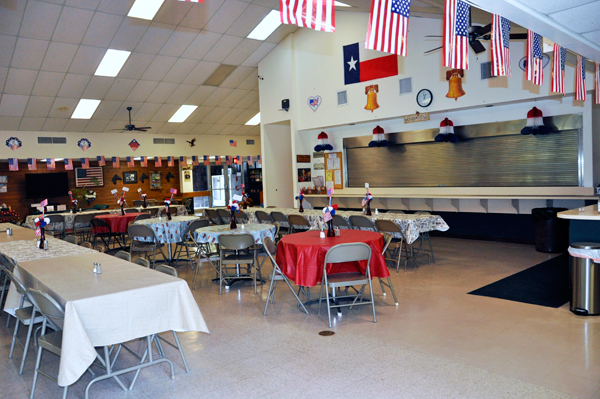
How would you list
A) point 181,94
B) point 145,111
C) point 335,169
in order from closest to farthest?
point 335,169 < point 181,94 < point 145,111

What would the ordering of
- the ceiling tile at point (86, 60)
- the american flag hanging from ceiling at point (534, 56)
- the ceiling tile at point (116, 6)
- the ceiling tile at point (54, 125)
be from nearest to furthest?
the american flag hanging from ceiling at point (534, 56) < the ceiling tile at point (116, 6) < the ceiling tile at point (86, 60) < the ceiling tile at point (54, 125)

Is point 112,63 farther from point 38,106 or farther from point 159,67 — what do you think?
point 38,106

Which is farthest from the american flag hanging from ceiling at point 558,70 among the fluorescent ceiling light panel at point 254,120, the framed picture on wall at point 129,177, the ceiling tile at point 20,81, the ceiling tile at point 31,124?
Answer: the framed picture on wall at point 129,177

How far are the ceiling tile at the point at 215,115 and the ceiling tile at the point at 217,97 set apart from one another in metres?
0.42

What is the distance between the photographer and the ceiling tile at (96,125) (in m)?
13.1

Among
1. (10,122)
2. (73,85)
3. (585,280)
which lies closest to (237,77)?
(73,85)

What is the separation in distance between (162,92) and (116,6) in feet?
12.5

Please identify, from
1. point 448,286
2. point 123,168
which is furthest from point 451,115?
point 123,168

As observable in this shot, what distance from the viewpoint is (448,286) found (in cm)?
545

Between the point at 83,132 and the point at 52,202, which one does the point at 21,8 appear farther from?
the point at 52,202

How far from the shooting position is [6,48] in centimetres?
903

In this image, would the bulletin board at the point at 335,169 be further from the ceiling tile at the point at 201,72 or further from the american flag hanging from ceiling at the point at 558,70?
the american flag hanging from ceiling at the point at 558,70

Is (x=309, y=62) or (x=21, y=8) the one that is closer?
(x=21, y=8)

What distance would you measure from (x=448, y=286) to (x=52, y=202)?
46.7 ft
